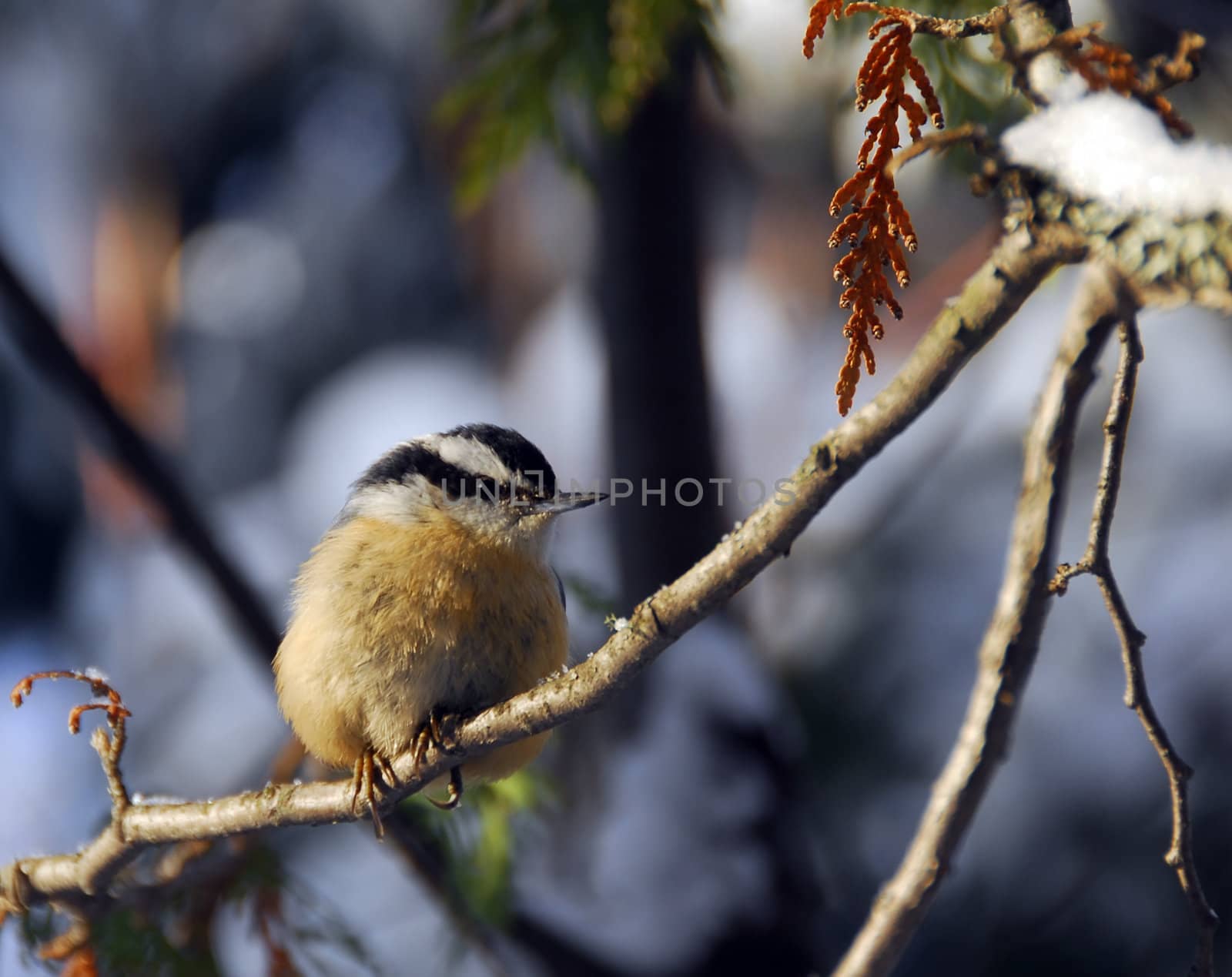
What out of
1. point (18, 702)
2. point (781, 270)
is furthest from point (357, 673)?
point (781, 270)

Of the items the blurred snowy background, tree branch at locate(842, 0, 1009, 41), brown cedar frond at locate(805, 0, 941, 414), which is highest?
tree branch at locate(842, 0, 1009, 41)

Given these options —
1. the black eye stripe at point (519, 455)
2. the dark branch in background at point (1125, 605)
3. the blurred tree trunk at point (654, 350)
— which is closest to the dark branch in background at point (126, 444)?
the black eye stripe at point (519, 455)

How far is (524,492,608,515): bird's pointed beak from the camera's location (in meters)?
1.82

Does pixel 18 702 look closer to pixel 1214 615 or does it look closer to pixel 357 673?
pixel 357 673

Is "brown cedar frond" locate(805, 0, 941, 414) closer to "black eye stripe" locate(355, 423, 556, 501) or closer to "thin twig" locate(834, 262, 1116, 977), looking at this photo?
"thin twig" locate(834, 262, 1116, 977)

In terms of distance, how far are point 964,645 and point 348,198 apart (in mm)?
2668

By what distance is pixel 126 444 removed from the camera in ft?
7.14

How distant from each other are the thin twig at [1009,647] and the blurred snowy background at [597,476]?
1000 mm

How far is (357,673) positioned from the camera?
1.62m

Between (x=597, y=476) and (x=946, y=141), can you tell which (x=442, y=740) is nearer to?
(x=946, y=141)

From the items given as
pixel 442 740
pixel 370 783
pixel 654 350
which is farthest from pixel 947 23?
pixel 654 350

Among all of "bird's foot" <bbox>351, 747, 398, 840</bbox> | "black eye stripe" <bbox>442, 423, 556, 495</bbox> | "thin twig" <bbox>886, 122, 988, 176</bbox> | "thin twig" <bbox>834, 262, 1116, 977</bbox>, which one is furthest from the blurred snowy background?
"thin twig" <bbox>886, 122, 988, 176</bbox>

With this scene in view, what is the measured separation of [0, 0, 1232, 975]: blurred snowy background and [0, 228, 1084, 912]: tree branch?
71 centimetres

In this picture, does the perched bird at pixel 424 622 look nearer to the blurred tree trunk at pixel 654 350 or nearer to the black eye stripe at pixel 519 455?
the black eye stripe at pixel 519 455
